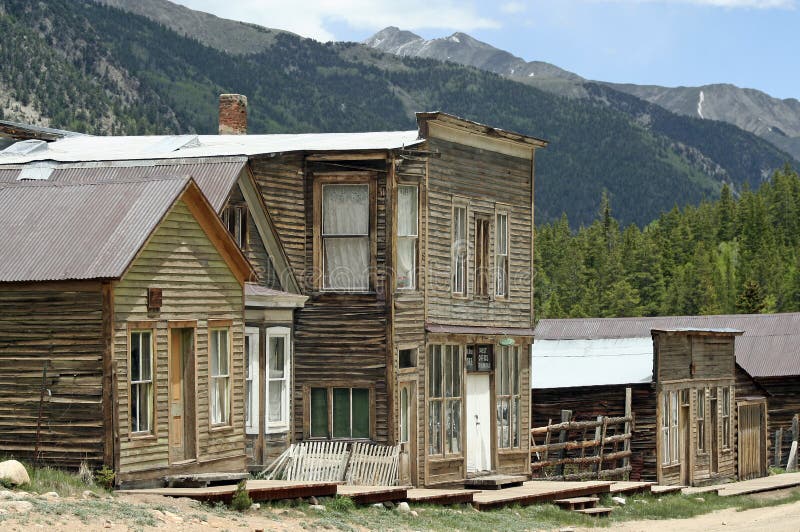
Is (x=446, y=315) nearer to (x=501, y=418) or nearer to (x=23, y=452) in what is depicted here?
(x=501, y=418)

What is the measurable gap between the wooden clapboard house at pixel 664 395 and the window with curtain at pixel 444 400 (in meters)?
8.27

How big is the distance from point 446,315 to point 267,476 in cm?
594

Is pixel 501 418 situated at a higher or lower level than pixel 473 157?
lower

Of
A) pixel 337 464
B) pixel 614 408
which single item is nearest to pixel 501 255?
pixel 337 464

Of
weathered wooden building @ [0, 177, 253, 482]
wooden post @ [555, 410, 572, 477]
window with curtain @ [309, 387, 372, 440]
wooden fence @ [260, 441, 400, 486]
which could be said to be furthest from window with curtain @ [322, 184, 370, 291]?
wooden post @ [555, 410, 572, 477]

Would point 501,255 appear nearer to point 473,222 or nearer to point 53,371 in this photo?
point 473,222

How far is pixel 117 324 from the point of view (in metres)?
20.0

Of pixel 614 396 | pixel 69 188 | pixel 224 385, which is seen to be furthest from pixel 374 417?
pixel 614 396

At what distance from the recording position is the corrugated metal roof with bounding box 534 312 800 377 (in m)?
51.4

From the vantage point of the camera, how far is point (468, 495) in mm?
24578

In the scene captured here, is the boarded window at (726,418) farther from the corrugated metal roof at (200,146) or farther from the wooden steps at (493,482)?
the corrugated metal roof at (200,146)

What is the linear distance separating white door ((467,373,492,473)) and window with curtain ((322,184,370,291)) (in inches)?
169

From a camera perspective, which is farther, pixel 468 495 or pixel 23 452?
pixel 468 495

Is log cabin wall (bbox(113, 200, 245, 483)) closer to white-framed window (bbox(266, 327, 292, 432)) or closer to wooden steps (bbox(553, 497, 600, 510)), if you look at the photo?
white-framed window (bbox(266, 327, 292, 432))
